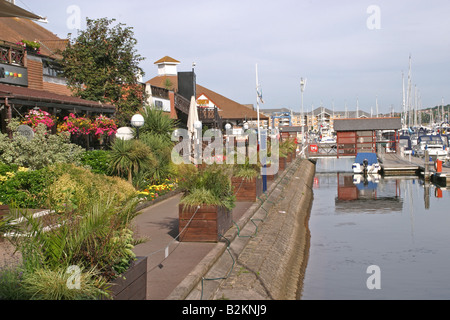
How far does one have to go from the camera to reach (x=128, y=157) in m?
17.5

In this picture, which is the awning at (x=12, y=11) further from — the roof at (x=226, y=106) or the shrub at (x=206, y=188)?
the roof at (x=226, y=106)

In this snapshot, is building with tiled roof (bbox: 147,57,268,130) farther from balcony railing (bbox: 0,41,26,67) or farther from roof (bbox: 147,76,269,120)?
balcony railing (bbox: 0,41,26,67)

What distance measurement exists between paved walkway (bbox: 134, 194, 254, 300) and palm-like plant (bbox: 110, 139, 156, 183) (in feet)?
10.2

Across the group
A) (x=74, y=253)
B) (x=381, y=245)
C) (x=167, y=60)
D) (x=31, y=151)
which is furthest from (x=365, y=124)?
(x=74, y=253)

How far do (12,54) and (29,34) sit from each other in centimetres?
1127

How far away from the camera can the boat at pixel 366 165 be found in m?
41.4

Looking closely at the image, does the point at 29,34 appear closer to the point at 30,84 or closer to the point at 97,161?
the point at 30,84

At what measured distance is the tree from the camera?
26.2m

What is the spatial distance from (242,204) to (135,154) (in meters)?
4.12

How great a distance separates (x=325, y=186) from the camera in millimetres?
35938

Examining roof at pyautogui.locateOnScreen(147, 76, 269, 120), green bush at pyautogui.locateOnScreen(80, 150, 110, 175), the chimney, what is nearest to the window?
green bush at pyautogui.locateOnScreen(80, 150, 110, 175)

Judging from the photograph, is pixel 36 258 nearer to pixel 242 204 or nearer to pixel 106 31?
pixel 242 204

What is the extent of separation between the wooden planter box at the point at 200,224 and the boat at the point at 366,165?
3298cm
